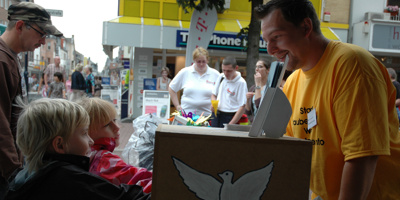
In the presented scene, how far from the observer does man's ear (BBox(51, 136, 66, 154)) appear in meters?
1.50

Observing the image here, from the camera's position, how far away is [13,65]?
2068 millimetres

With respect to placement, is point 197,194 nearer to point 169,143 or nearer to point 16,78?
point 169,143

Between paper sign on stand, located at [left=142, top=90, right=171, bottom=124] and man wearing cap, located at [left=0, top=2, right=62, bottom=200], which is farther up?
man wearing cap, located at [left=0, top=2, right=62, bottom=200]

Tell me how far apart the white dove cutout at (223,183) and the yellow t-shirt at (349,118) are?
42cm

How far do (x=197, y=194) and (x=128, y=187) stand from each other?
0.53 m

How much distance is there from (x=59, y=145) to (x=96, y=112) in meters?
0.55

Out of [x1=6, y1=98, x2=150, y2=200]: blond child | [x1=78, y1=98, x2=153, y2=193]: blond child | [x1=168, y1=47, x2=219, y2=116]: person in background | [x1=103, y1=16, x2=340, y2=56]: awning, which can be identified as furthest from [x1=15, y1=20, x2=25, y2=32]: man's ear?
[x1=103, y1=16, x2=340, y2=56]: awning

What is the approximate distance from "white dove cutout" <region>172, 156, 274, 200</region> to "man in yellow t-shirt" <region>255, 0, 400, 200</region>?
413 millimetres

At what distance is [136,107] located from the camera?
12648 millimetres

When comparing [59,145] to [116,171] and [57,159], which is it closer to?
[57,159]

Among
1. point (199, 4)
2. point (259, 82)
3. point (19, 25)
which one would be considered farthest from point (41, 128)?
point (199, 4)

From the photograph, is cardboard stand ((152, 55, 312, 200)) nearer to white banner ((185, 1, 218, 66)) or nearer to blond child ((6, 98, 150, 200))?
blond child ((6, 98, 150, 200))

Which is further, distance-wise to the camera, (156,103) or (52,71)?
(52,71)

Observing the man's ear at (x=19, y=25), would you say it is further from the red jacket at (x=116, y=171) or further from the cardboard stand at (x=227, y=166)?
the cardboard stand at (x=227, y=166)
